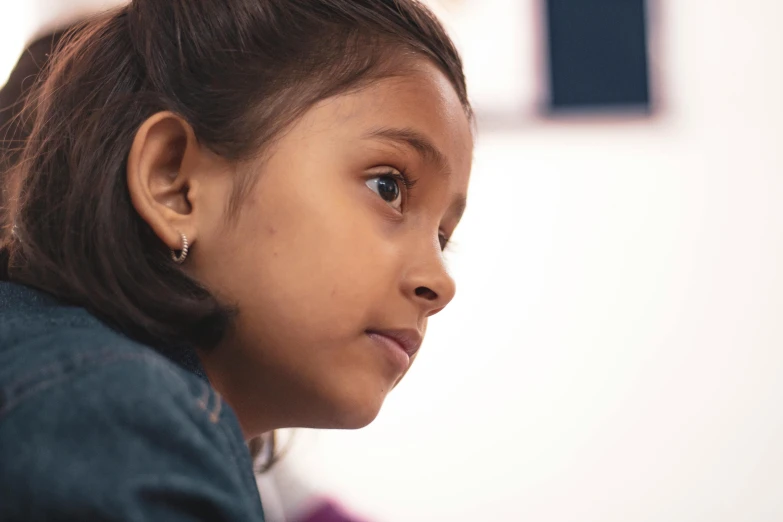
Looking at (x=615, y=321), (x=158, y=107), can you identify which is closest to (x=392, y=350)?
(x=158, y=107)

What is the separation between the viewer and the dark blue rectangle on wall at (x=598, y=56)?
50.4 inches

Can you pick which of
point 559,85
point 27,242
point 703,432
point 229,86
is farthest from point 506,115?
point 27,242

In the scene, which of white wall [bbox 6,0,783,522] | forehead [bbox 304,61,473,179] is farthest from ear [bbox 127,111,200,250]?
white wall [bbox 6,0,783,522]

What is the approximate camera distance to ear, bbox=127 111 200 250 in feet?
2.22

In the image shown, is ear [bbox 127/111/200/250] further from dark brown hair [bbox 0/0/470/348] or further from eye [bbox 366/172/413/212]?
eye [bbox 366/172/413/212]

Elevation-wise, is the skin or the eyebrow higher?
the eyebrow

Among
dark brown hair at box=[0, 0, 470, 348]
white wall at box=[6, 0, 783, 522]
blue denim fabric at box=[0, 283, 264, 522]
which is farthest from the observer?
white wall at box=[6, 0, 783, 522]

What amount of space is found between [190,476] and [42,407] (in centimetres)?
9

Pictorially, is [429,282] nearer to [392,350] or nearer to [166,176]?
[392,350]

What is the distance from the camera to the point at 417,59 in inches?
30.1

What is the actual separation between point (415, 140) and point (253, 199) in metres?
0.14

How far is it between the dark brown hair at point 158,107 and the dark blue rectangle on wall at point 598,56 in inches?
21.0

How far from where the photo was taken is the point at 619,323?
125 cm

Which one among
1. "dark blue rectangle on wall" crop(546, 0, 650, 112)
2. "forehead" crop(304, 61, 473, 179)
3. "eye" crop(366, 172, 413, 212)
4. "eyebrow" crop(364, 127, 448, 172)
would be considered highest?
"dark blue rectangle on wall" crop(546, 0, 650, 112)
